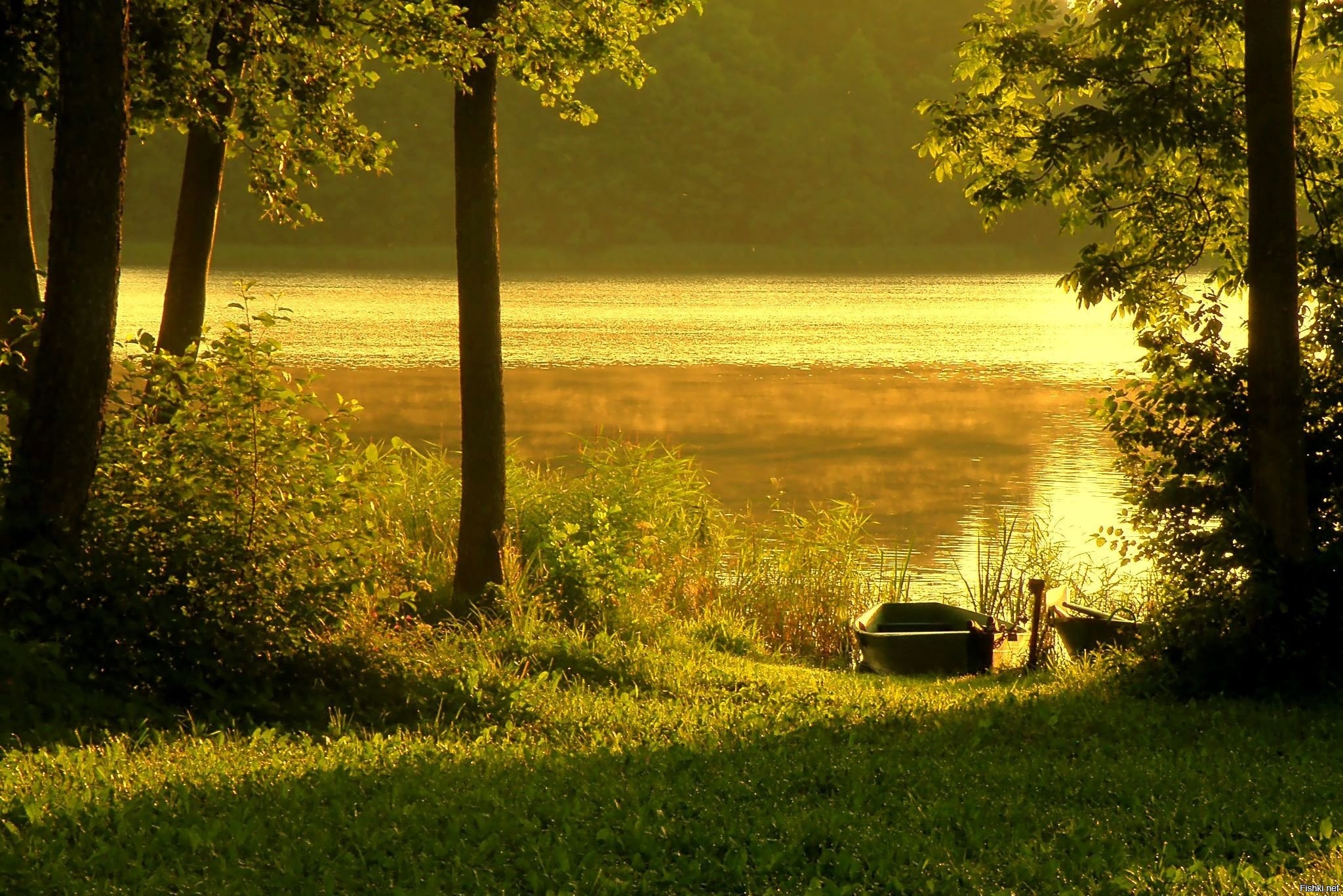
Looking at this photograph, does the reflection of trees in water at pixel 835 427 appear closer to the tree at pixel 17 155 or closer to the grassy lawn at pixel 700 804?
the tree at pixel 17 155

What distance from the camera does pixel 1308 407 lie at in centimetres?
1046

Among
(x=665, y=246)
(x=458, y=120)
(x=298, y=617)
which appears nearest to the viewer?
(x=298, y=617)

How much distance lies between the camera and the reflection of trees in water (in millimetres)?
23578

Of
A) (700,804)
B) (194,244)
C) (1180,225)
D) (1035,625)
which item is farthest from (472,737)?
(1180,225)

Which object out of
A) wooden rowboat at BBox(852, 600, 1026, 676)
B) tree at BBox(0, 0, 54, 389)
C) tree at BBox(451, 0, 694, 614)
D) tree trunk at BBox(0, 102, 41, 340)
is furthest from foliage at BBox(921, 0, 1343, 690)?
tree trunk at BBox(0, 102, 41, 340)

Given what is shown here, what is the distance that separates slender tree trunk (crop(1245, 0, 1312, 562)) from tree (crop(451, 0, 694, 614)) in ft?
18.5

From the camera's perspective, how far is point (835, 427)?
30156 millimetres

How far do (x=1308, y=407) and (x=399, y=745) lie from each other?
6.71m

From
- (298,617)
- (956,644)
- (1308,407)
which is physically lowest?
(956,644)

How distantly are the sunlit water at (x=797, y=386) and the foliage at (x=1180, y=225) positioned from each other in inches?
29.8

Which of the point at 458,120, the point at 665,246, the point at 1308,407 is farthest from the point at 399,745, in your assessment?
the point at 665,246

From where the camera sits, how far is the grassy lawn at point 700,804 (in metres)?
5.97

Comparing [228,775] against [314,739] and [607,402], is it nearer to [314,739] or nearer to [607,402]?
[314,739]

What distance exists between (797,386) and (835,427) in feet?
20.3
